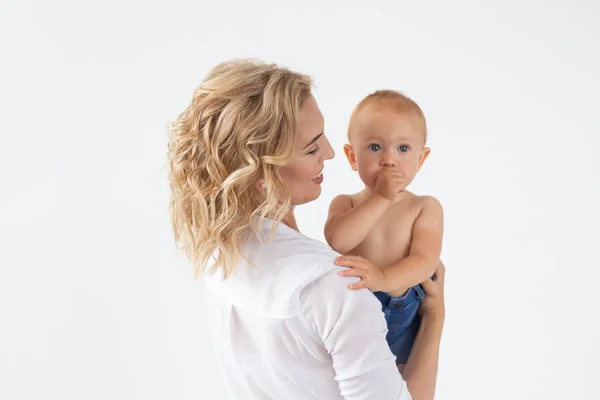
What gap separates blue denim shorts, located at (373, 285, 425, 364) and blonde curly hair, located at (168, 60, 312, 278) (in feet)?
1.73

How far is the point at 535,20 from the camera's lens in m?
3.37

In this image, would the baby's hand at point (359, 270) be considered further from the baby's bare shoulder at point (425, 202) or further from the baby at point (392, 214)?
the baby's bare shoulder at point (425, 202)

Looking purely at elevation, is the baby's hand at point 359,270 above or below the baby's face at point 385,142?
below

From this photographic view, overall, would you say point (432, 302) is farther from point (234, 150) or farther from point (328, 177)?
point (328, 177)

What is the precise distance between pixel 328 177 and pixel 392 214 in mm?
1336

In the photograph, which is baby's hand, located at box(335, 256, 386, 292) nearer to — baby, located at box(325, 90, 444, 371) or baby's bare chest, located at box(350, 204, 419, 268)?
baby, located at box(325, 90, 444, 371)

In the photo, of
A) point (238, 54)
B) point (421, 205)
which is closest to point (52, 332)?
point (238, 54)

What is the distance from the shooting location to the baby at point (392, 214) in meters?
1.94

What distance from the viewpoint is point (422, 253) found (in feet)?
6.55

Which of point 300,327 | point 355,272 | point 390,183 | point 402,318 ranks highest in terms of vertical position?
point 390,183

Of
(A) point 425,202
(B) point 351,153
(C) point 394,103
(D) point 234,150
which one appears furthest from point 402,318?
(D) point 234,150

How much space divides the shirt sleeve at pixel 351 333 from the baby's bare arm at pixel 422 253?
306mm

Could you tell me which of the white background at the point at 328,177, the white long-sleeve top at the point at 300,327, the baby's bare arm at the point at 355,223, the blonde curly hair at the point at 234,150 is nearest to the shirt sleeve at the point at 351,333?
the white long-sleeve top at the point at 300,327

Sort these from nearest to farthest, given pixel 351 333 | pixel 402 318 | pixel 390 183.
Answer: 1. pixel 351 333
2. pixel 390 183
3. pixel 402 318
